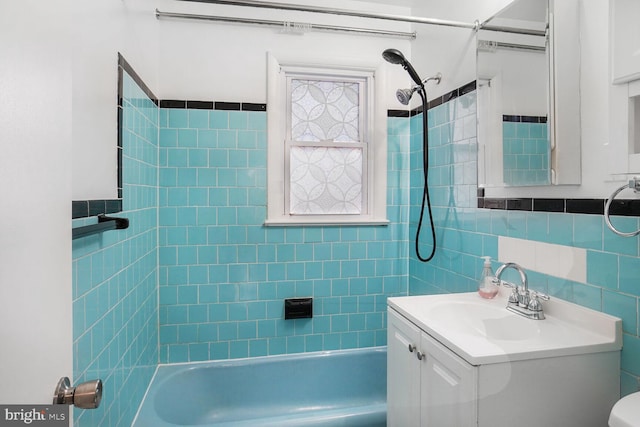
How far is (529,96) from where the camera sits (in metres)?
1.42

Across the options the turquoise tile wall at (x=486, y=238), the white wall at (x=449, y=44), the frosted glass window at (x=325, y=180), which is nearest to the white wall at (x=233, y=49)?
the white wall at (x=449, y=44)

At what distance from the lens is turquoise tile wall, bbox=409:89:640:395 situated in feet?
3.52

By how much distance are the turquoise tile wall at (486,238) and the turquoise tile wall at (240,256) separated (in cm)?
37

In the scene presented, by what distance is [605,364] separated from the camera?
1.09 metres

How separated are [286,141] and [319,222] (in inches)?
23.3

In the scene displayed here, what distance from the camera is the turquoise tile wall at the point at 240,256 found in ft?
7.27

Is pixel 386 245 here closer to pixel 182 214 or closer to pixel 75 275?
pixel 182 214

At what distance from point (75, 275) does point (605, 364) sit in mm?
1639

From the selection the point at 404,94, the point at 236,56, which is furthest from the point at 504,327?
the point at 236,56

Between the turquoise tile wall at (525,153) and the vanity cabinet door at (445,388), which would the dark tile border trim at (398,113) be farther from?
the vanity cabinet door at (445,388)

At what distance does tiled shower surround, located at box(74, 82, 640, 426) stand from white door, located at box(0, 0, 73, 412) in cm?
99

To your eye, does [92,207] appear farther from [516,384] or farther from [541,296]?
[541,296]

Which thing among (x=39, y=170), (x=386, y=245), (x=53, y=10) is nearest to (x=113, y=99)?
(x=53, y=10)

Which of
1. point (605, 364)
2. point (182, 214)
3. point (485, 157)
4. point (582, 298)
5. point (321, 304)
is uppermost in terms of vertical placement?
point (485, 157)
